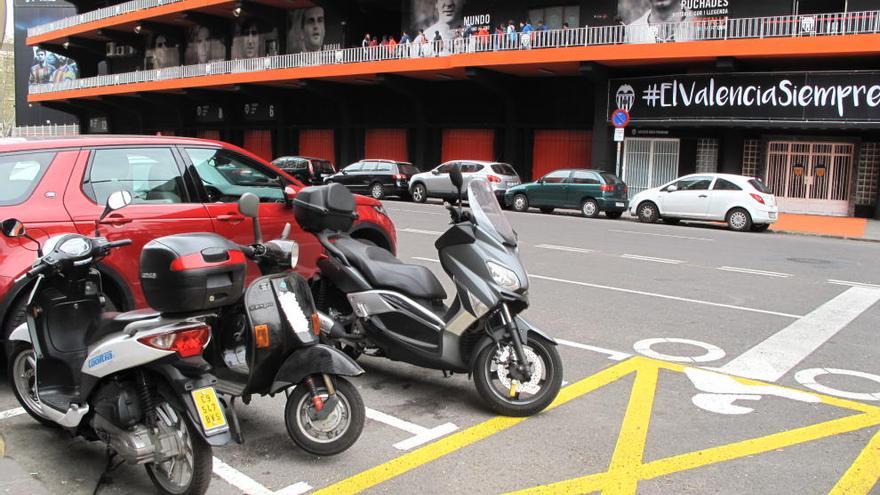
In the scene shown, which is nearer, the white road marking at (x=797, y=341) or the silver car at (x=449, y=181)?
the white road marking at (x=797, y=341)

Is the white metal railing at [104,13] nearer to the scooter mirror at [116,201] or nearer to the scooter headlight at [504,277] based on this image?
the scooter mirror at [116,201]

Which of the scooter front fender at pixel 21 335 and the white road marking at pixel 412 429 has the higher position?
the scooter front fender at pixel 21 335

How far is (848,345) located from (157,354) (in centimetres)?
631

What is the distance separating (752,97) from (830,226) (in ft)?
15.6

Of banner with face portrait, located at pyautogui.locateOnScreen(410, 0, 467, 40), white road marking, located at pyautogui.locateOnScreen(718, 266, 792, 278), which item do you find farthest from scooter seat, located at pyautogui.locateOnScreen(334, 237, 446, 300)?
banner with face portrait, located at pyautogui.locateOnScreen(410, 0, 467, 40)

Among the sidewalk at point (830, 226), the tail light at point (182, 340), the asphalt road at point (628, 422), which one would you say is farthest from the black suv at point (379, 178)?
the tail light at point (182, 340)

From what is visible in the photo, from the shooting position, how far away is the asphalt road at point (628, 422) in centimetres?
398

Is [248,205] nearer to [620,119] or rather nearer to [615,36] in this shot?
[620,119]

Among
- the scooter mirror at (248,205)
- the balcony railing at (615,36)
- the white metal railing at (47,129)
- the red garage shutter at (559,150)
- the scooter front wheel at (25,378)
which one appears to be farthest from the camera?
the white metal railing at (47,129)

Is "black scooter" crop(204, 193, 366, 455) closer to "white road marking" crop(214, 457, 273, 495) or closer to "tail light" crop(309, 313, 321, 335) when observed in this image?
"tail light" crop(309, 313, 321, 335)

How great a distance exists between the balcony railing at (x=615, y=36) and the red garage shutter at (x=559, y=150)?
427 centimetres

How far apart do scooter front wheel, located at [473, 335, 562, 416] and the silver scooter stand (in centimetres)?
192

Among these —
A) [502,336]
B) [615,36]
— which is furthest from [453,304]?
[615,36]

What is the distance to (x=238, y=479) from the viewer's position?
3918 millimetres
